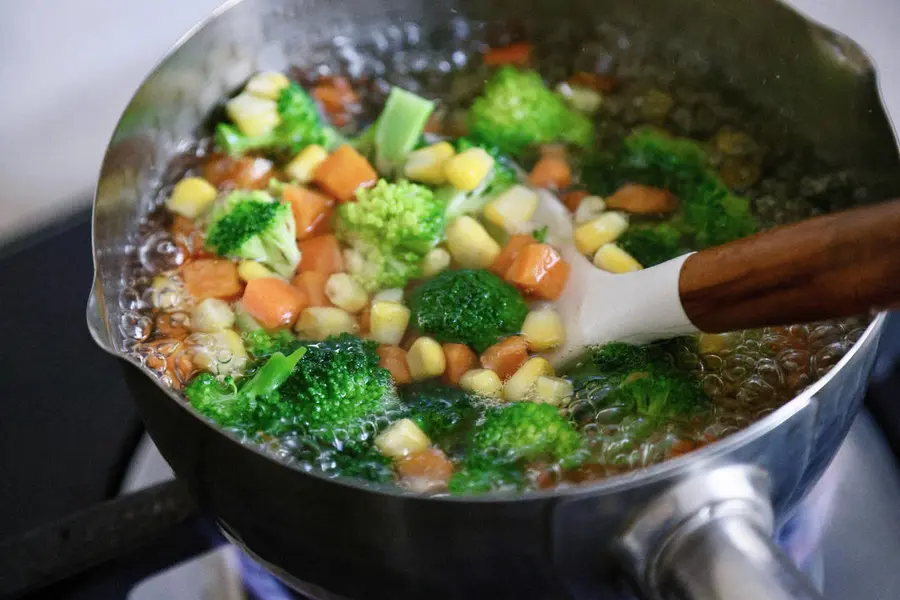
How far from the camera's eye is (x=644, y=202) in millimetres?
1096

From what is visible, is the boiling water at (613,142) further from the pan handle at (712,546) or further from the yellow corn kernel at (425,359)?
the pan handle at (712,546)

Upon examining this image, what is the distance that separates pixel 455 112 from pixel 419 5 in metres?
0.16

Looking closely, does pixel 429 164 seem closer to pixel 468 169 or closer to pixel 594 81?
pixel 468 169

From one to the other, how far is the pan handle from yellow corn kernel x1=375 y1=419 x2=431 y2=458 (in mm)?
280

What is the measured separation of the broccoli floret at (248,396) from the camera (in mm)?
812

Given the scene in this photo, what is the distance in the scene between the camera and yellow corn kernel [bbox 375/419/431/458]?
82 centimetres

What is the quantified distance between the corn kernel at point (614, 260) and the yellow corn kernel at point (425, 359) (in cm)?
22

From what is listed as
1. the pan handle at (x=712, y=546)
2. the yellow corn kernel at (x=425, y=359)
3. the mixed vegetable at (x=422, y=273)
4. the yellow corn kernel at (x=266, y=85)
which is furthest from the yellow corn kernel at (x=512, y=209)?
the pan handle at (x=712, y=546)

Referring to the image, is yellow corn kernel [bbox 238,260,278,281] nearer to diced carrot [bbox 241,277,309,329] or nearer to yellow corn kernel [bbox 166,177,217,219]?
diced carrot [bbox 241,277,309,329]

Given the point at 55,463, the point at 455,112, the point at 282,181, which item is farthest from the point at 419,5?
the point at 55,463

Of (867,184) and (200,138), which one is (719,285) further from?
(200,138)

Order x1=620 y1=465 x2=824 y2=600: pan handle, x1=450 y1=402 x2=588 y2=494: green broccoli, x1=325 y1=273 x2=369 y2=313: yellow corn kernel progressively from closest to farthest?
x1=620 y1=465 x2=824 y2=600: pan handle, x1=450 y1=402 x2=588 y2=494: green broccoli, x1=325 y1=273 x2=369 y2=313: yellow corn kernel

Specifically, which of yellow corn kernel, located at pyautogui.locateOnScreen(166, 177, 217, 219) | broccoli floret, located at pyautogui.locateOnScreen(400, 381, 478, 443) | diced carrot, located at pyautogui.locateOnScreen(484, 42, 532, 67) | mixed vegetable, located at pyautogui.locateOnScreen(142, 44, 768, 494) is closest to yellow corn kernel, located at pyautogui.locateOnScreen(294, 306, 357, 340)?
mixed vegetable, located at pyautogui.locateOnScreen(142, 44, 768, 494)

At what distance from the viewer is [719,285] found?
0.69m
